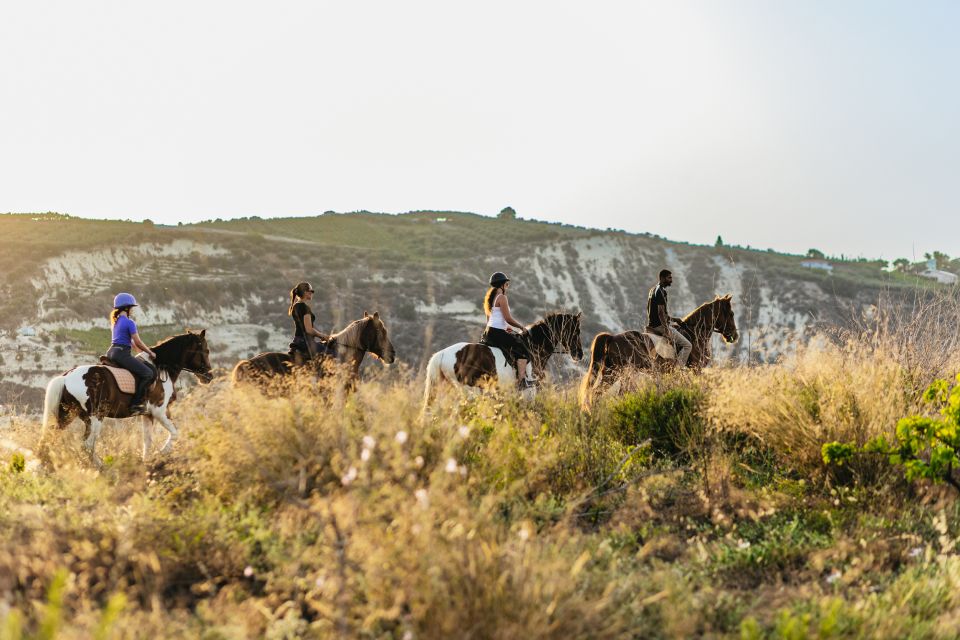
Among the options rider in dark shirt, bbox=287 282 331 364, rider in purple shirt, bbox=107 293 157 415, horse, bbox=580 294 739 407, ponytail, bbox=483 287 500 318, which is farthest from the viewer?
ponytail, bbox=483 287 500 318

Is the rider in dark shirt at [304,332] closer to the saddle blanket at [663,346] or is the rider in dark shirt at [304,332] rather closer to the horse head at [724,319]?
the saddle blanket at [663,346]

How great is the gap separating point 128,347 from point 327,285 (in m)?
36.7

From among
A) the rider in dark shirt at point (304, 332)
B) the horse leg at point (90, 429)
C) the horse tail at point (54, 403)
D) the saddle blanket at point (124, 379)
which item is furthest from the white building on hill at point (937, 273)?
the horse tail at point (54, 403)

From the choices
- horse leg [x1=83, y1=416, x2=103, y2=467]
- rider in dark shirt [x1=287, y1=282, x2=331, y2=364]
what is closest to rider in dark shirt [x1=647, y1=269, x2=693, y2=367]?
rider in dark shirt [x1=287, y1=282, x2=331, y2=364]

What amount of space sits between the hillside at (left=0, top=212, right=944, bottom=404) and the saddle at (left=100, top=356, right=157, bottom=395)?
8651mm

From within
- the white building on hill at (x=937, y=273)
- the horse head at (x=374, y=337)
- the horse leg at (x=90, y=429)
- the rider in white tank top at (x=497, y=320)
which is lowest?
the horse leg at (x=90, y=429)

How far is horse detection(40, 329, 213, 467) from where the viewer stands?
9477mm

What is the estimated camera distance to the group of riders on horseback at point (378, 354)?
1005 cm

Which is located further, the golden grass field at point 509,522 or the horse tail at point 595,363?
the horse tail at point 595,363

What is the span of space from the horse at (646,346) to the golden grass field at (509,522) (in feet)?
8.14

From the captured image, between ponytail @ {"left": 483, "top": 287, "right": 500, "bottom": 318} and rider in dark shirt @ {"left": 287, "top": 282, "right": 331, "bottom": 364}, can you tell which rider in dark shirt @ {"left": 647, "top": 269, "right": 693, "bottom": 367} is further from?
rider in dark shirt @ {"left": 287, "top": 282, "right": 331, "bottom": 364}

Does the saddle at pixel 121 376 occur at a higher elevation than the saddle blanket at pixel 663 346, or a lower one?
lower

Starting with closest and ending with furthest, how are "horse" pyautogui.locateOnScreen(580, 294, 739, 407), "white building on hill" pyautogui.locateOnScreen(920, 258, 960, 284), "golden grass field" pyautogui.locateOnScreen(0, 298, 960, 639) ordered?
"golden grass field" pyautogui.locateOnScreen(0, 298, 960, 639) → "horse" pyautogui.locateOnScreen(580, 294, 739, 407) → "white building on hill" pyautogui.locateOnScreen(920, 258, 960, 284)

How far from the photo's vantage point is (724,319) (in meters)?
12.8
